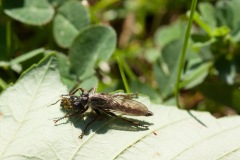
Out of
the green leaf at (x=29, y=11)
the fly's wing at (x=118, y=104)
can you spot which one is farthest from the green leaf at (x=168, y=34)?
the fly's wing at (x=118, y=104)

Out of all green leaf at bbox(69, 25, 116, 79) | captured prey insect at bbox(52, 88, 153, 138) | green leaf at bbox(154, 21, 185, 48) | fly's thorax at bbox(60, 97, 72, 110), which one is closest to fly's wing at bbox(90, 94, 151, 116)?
captured prey insect at bbox(52, 88, 153, 138)

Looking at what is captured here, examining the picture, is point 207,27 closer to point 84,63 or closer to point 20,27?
point 84,63

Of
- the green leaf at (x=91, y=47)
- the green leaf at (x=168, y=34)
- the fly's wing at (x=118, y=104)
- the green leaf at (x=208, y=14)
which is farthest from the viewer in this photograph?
the green leaf at (x=168, y=34)

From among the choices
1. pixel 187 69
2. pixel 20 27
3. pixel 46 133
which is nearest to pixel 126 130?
pixel 46 133

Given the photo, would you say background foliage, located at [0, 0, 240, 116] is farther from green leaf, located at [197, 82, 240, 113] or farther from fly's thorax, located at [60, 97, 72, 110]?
fly's thorax, located at [60, 97, 72, 110]

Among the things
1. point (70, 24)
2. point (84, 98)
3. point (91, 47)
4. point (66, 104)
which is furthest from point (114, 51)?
point (66, 104)

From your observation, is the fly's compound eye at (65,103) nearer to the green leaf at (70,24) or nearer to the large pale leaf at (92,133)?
the large pale leaf at (92,133)

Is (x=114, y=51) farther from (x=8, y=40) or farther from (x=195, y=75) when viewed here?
(x=8, y=40)
